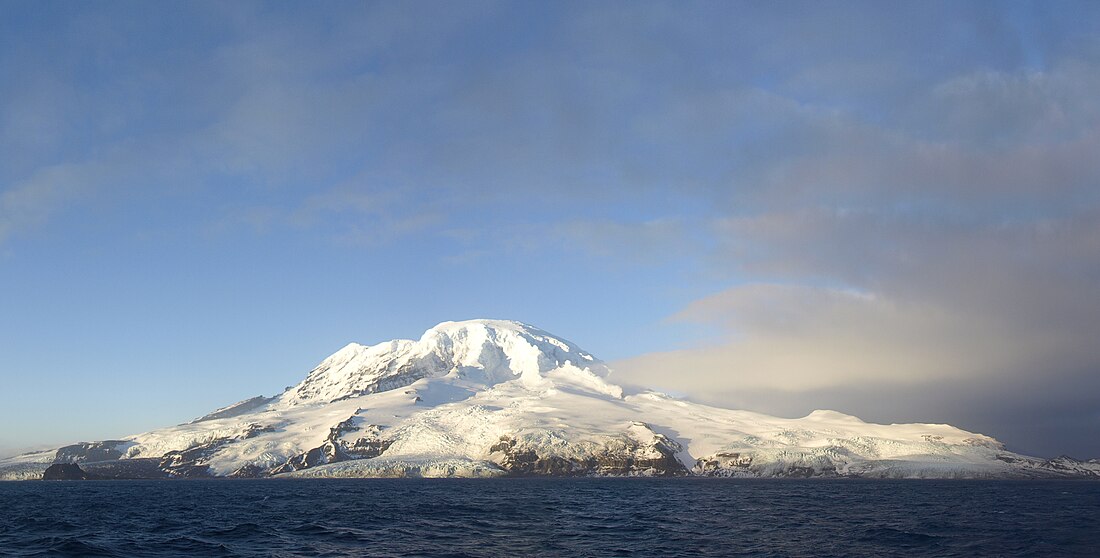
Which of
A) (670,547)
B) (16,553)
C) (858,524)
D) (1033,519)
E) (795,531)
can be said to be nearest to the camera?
(16,553)

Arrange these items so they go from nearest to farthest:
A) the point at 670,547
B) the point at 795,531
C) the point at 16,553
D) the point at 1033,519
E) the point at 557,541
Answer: the point at 16,553, the point at 670,547, the point at 557,541, the point at 795,531, the point at 1033,519

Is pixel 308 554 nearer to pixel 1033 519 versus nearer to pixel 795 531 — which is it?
pixel 795 531

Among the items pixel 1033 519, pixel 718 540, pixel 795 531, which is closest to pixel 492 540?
pixel 718 540

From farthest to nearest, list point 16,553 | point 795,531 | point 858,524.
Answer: point 858,524, point 795,531, point 16,553

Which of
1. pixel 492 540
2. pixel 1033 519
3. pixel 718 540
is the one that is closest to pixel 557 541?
pixel 492 540

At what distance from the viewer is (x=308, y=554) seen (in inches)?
2496

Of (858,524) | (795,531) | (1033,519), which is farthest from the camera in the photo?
(1033,519)

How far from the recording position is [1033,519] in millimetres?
103000

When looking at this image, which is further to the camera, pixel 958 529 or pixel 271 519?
→ pixel 271 519

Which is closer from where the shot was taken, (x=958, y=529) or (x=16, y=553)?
(x=16, y=553)

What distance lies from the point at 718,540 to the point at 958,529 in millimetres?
34707

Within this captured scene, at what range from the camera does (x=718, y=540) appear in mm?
75125

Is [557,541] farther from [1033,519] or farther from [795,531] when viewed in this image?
[1033,519]

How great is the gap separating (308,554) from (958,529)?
7514cm
